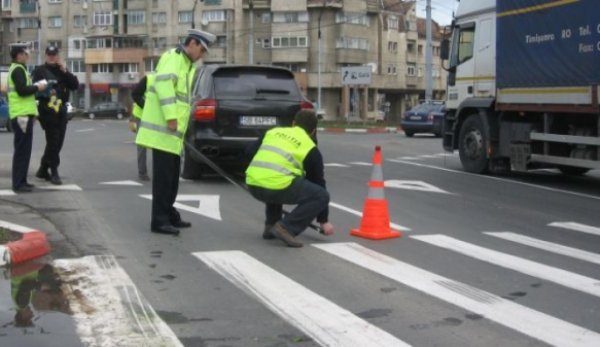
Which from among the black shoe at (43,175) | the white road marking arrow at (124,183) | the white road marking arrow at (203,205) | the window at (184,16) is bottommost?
the white road marking arrow at (203,205)

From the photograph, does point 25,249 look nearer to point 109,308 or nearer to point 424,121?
point 109,308

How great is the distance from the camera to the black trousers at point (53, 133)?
11312 millimetres

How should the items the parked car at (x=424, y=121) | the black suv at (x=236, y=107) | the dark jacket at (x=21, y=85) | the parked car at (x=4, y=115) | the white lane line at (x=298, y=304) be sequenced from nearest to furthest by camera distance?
the white lane line at (x=298, y=304), the dark jacket at (x=21, y=85), the black suv at (x=236, y=107), the parked car at (x=4, y=115), the parked car at (x=424, y=121)

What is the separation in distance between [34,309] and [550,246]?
522 centimetres

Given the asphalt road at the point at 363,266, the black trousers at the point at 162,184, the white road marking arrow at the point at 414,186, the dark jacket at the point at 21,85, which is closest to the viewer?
the asphalt road at the point at 363,266

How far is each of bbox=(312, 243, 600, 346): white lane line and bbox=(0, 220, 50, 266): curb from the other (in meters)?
2.66

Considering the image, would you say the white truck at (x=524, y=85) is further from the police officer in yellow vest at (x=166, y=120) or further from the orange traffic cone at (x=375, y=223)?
the police officer in yellow vest at (x=166, y=120)

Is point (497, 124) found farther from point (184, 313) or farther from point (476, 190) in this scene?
point (184, 313)

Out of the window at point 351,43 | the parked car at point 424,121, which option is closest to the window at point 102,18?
the window at point 351,43

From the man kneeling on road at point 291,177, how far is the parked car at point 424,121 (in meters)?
23.8

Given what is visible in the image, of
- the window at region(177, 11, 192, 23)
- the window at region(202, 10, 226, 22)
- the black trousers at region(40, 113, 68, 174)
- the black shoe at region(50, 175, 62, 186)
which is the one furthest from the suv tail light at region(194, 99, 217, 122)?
the window at region(177, 11, 192, 23)

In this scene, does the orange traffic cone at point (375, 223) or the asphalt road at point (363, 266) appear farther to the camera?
the orange traffic cone at point (375, 223)

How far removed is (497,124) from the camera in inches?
556

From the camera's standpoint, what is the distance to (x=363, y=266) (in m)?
6.77
